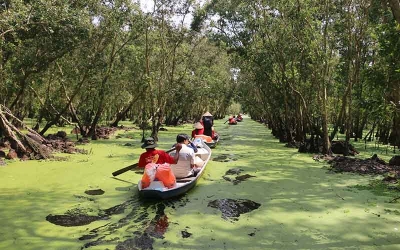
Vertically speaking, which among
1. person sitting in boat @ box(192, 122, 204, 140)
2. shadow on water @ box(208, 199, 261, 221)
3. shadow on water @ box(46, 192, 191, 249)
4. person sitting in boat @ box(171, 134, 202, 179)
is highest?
person sitting in boat @ box(192, 122, 204, 140)

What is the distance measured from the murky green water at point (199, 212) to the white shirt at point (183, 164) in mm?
484

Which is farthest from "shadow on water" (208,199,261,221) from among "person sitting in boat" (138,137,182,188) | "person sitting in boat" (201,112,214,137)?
"person sitting in boat" (201,112,214,137)

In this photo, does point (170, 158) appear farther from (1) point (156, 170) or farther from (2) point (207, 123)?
(2) point (207, 123)

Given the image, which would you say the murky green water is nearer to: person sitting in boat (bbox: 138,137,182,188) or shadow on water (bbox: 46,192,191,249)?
shadow on water (bbox: 46,192,191,249)

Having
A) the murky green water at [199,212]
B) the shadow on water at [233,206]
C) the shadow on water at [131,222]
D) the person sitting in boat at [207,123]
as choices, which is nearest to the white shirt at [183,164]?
the murky green water at [199,212]

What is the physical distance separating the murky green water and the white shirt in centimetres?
48

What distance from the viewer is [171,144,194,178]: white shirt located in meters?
7.98

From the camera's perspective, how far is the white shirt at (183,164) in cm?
798

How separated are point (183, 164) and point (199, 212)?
1872 mm

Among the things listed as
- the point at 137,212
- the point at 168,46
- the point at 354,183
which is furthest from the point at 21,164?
the point at 168,46

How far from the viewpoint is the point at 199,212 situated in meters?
6.32

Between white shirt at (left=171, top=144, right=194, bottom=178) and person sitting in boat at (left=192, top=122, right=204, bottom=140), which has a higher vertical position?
person sitting in boat at (left=192, top=122, right=204, bottom=140)

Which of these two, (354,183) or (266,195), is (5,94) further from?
(354,183)

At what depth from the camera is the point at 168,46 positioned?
19828 mm
